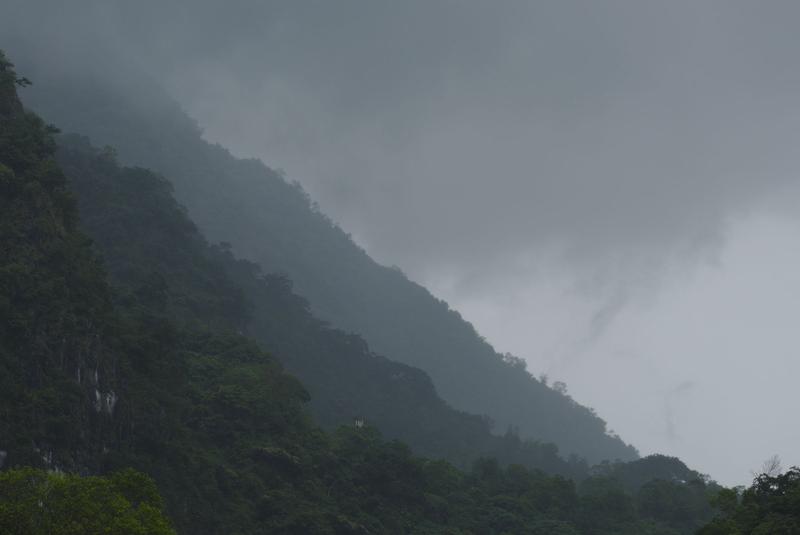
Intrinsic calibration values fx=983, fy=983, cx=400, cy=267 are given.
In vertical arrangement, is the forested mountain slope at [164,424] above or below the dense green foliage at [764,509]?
below

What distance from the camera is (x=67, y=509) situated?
20297mm

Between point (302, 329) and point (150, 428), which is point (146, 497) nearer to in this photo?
point (150, 428)

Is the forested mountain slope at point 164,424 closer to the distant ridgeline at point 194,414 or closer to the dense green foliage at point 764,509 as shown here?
the distant ridgeline at point 194,414

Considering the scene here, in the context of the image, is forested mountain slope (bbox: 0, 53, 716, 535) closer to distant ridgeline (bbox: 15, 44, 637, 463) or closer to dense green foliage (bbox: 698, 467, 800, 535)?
dense green foliage (bbox: 698, 467, 800, 535)

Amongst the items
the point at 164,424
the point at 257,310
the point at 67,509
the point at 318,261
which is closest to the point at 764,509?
the point at 67,509

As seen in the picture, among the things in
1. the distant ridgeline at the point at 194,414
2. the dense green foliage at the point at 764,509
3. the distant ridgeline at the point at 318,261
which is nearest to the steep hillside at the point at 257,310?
the distant ridgeline at the point at 194,414

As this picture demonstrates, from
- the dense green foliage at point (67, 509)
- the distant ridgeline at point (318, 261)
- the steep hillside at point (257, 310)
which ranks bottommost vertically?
the dense green foliage at point (67, 509)

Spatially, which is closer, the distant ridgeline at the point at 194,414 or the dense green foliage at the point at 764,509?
the dense green foliage at the point at 764,509

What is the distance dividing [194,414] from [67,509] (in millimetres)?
30375

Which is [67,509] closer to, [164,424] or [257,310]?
[164,424]

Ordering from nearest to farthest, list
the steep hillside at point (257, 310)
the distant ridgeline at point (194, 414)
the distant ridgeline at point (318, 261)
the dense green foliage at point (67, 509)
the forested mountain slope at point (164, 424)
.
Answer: the dense green foliage at point (67, 509) → the distant ridgeline at point (194, 414) → the forested mountain slope at point (164, 424) → the steep hillside at point (257, 310) → the distant ridgeline at point (318, 261)

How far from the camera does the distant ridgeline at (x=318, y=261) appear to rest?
Result: 391 feet

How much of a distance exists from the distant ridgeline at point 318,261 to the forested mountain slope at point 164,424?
144 feet

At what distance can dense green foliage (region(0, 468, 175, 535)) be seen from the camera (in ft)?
64.2
